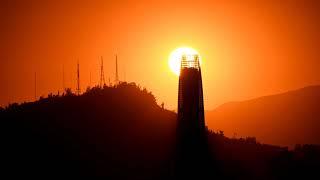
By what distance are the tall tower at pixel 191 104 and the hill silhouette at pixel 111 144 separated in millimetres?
3978

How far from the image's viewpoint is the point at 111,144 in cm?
5066

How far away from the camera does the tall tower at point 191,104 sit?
146ft

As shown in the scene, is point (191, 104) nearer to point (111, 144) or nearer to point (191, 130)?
point (191, 130)

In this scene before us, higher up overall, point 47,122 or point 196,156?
point 47,122

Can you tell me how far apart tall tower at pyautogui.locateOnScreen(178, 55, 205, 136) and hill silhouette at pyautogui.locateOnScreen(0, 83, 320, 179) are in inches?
157

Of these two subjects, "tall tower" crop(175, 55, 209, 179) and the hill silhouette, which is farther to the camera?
the hill silhouette

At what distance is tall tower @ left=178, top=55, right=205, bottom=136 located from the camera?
146 ft

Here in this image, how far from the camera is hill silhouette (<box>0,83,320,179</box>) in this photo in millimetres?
47031

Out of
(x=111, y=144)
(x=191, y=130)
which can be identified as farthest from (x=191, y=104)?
(x=111, y=144)

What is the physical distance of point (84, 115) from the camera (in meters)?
53.5

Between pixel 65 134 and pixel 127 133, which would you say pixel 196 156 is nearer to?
pixel 127 133

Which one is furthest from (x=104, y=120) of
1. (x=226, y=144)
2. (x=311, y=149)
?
(x=311, y=149)

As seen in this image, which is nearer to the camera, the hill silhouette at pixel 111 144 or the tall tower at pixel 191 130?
the tall tower at pixel 191 130

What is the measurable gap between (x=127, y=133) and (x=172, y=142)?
15.6 ft
